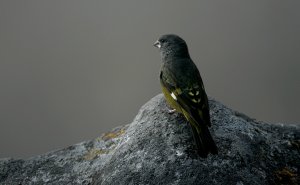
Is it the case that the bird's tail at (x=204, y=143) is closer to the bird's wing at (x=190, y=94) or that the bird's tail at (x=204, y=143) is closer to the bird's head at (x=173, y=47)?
the bird's wing at (x=190, y=94)

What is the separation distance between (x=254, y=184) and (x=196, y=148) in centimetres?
38

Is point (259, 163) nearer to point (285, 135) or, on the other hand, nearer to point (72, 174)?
point (285, 135)

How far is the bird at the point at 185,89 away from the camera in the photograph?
2.50m

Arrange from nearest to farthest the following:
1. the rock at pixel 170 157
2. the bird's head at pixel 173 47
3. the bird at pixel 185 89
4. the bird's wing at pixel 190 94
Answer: the rock at pixel 170 157 < the bird at pixel 185 89 < the bird's wing at pixel 190 94 < the bird's head at pixel 173 47

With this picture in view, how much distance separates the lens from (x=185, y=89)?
3.07 m

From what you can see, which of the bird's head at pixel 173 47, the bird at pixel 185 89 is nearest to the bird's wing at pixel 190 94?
the bird at pixel 185 89

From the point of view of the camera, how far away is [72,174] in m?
2.84

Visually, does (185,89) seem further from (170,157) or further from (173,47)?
(170,157)

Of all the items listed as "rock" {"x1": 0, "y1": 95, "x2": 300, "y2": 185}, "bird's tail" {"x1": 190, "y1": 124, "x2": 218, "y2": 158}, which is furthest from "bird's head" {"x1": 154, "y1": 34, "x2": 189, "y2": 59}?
"bird's tail" {"x1": 190, "y1": 124, "x2": 218, "y2": 158}

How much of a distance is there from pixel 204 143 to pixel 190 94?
0.69 metres

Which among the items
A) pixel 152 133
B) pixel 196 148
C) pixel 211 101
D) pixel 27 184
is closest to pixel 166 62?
pixel 211 101

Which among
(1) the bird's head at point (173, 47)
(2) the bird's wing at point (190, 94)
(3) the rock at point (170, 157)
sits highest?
(1) the bird's head at point (173, 47)

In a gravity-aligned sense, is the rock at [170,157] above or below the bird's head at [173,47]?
below

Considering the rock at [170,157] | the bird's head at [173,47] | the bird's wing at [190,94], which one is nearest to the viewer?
the rock at [170,157]
